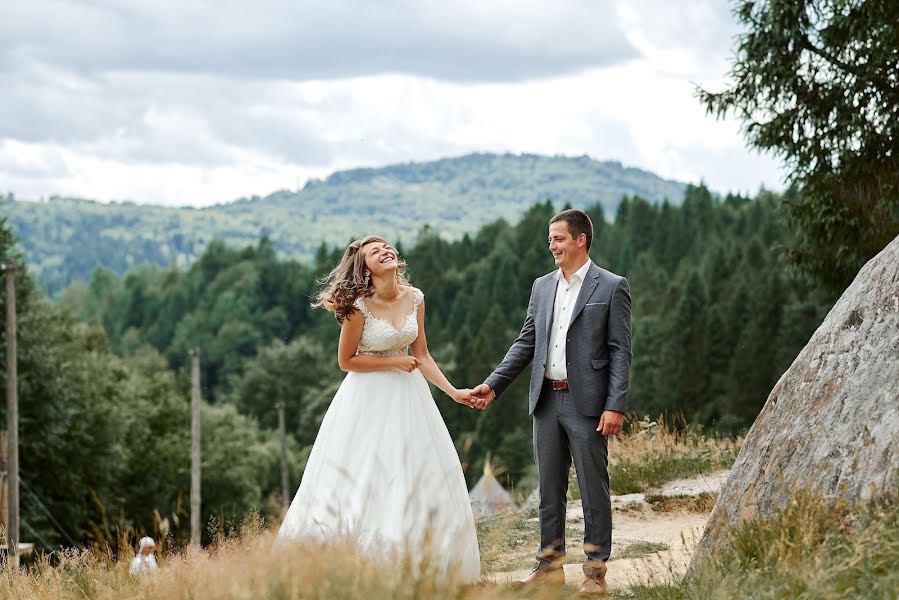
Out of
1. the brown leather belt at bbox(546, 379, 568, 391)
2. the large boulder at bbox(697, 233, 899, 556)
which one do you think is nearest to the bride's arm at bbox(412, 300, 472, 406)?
the brown leather belt at bbox(546, 379, 568, 391)

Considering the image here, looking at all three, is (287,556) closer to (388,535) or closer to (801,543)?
(388,535)

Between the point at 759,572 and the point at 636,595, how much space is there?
1149 mm

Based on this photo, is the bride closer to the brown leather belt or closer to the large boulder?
the brown leather belt

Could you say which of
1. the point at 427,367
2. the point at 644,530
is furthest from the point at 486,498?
the point at 427,367

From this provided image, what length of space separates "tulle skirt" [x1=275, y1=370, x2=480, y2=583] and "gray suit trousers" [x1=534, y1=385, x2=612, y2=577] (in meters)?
0.50

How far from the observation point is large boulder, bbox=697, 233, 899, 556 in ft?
18.6

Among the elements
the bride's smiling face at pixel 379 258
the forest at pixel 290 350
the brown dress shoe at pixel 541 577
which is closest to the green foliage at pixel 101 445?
the forest at pixel 290 350

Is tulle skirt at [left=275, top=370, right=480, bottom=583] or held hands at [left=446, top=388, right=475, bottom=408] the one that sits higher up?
held hands at [left=446, top=388, right=475, bottom=408]

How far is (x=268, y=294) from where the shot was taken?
144 m

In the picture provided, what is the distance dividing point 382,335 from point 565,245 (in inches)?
53.3

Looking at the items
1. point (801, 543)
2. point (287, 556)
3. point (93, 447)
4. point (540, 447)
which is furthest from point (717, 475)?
point (93, 447)

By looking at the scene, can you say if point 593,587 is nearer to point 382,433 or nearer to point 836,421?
point 382,433

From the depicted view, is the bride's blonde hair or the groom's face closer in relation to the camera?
the groom's face

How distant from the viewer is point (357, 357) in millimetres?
7379
